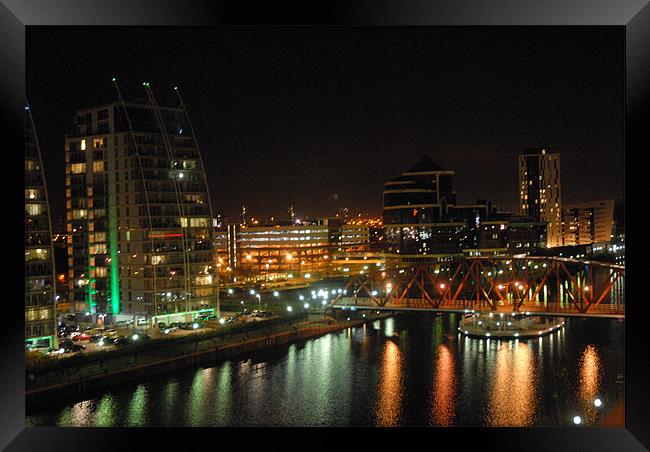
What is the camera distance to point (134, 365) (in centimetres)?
769

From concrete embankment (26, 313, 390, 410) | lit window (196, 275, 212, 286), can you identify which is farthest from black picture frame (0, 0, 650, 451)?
lit window (196, 275, 212, 286)

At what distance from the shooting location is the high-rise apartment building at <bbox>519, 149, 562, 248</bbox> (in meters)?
26.8

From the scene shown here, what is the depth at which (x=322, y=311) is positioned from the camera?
1223 cm

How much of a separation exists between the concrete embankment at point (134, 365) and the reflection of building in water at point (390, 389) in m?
1.82

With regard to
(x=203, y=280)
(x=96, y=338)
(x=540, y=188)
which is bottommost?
(x=96, y=338)

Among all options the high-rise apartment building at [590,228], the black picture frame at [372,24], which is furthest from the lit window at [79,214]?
the high-rise apartment building at [590,228]

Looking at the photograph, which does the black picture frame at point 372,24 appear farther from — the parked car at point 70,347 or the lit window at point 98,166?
the lit window at point 98,166

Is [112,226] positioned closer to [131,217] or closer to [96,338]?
[131,217]

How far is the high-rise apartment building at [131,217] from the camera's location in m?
9.62

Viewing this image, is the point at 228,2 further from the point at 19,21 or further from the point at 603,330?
the point at 603,330

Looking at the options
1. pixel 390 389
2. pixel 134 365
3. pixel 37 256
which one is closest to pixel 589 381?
pixel 390 389

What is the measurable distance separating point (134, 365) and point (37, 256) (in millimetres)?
1574

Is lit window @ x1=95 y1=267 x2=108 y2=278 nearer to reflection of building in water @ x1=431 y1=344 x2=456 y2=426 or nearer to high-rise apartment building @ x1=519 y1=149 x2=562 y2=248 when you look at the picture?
reflection of building in water @ x1=431 y1=344 x2=456 y2=426

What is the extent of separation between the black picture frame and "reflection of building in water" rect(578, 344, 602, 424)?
5.18m
